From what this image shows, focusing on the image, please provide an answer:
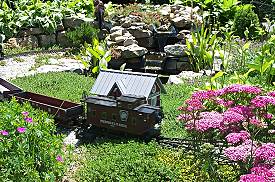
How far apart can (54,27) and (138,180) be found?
317 inches

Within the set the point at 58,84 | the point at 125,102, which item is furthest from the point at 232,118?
the point at 58,84

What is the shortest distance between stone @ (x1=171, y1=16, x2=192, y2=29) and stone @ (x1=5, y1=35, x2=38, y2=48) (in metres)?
3.62

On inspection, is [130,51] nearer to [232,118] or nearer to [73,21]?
[73,21]

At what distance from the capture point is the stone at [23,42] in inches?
457

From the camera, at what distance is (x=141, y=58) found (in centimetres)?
1050

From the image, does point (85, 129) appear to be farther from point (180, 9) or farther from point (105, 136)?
point (180, 9)

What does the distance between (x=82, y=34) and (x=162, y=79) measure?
97.4 inches

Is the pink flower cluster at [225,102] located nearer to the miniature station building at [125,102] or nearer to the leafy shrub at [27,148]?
the miniature station building at [125,102]

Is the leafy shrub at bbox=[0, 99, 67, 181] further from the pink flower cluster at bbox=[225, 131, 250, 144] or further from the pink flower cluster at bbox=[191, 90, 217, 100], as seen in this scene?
the pink flower cluster at bbox=[225, 131, 250, 144]

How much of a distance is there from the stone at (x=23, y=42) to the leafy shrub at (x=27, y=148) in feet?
22.9

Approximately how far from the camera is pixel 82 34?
11352 mm

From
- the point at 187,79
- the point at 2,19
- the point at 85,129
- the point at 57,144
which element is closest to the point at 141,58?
the point at 187,79

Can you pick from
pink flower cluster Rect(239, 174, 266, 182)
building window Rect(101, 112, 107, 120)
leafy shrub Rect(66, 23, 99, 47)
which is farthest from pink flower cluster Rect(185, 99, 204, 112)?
leafy shrub Rect(66, 23, 99, 47)

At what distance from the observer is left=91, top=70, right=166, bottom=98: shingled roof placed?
5.90 meters
